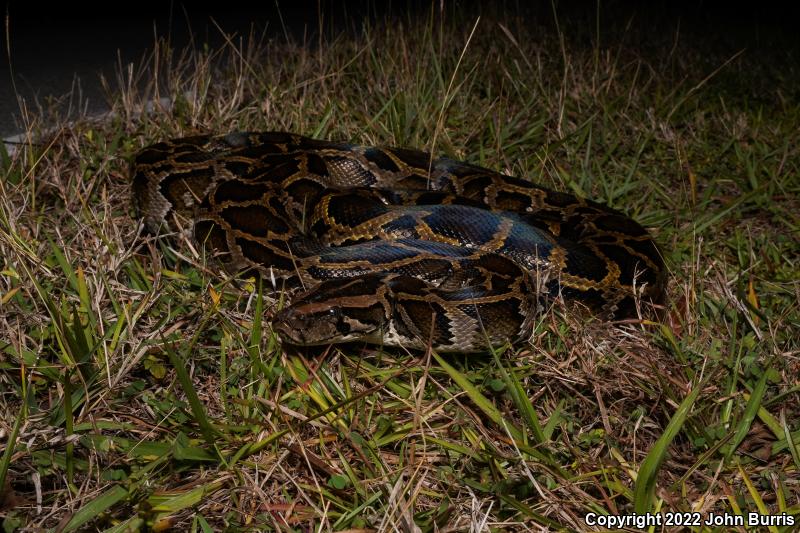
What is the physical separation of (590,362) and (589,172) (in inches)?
117

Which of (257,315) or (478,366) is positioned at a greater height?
(257,315)

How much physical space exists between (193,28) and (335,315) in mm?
7842

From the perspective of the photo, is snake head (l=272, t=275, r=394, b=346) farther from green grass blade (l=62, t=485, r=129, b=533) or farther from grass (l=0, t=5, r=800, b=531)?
A: green grass blade (l=62, t=485, r=129, b=533)

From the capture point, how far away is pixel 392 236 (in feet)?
17.4

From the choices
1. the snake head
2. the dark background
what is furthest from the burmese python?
the dark background

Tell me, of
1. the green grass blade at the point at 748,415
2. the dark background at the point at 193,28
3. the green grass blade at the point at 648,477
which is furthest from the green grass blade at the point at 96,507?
the dark background at the point at 193,28

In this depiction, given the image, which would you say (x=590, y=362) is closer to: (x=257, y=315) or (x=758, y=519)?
(x=758, y=519)

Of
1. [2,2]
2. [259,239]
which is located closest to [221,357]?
[259,239]

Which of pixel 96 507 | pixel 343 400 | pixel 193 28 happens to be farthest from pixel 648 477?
pixel 193 28

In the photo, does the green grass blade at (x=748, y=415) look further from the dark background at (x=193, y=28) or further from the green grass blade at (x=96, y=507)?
the dark background at (x=193, y=28)

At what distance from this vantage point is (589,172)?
6.58 metres

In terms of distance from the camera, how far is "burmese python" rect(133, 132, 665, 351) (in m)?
4.32

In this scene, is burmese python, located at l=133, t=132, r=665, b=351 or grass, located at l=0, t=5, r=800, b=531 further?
burmese python, located at l=133, t=132, r=665, b=351

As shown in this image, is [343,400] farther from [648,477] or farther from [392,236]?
[392,236]
